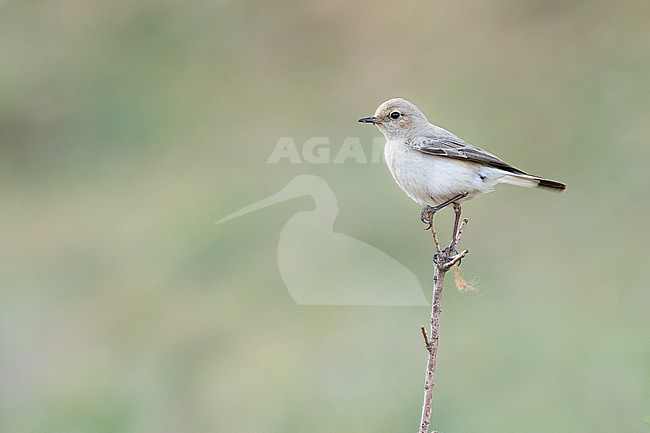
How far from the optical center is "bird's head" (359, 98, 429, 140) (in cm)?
354

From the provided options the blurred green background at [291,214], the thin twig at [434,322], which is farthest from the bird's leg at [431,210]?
the blurred green background at [291,214]

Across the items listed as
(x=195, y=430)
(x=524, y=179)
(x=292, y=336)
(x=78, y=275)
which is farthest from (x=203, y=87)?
(x=524, y=179)

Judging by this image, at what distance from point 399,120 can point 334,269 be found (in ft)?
14.8

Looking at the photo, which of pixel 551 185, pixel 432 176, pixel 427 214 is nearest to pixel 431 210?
pixel 427 214

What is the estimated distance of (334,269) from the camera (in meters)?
7.96

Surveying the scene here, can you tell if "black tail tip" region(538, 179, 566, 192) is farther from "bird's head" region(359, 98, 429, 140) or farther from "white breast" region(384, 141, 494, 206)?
"bird's head" region(359, 98, 429, 140)

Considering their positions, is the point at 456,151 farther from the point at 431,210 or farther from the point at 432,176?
the point at 431,210

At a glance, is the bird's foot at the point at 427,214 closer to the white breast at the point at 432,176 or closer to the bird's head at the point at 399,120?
the white breast at the point at 432,176

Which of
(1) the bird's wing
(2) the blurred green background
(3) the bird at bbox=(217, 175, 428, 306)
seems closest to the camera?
(1) the bird's wing

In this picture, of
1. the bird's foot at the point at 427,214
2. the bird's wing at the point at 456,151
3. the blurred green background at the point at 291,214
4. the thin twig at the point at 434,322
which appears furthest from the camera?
the blurred green background at the point at 291,214

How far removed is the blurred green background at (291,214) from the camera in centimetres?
647

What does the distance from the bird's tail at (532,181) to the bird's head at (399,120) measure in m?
0.44

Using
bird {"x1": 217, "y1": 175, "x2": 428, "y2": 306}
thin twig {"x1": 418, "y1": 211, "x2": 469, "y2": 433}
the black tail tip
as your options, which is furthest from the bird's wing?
bird {"x1": 217, "y1": 175, "x2": 428, "y2": 306}

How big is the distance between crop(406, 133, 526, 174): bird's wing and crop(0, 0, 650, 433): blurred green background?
273 cm
